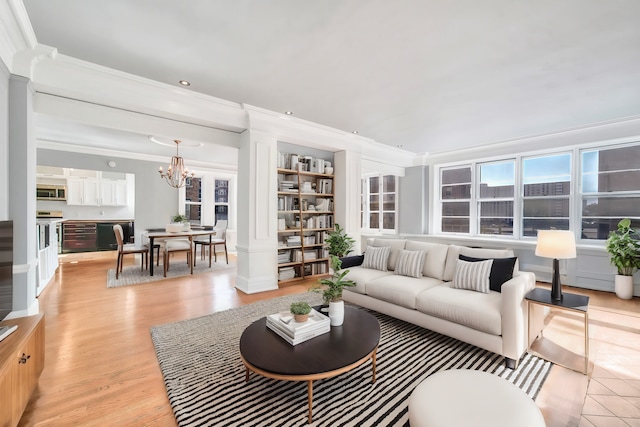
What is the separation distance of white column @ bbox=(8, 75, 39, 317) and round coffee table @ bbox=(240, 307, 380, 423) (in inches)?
89.3

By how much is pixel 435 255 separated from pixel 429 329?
941 millimetres

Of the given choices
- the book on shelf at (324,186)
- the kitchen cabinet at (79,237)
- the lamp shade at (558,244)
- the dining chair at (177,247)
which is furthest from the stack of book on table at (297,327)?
the kitchen cabinet at (79,237)

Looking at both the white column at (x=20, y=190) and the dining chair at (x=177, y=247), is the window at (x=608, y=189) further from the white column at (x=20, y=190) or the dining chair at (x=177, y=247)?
the white column at (x=20, y=190)

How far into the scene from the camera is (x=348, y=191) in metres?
5.22

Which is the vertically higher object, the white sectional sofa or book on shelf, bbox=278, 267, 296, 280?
the white sectional sofa

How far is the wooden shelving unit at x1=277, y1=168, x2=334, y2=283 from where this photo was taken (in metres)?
4.79

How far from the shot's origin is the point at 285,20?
7.07ft

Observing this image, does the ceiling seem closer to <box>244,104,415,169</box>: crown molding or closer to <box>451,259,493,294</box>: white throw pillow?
<box>244,104,415,169</box>: crown molding

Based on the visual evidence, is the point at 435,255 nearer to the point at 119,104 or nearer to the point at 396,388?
the point at 396,388

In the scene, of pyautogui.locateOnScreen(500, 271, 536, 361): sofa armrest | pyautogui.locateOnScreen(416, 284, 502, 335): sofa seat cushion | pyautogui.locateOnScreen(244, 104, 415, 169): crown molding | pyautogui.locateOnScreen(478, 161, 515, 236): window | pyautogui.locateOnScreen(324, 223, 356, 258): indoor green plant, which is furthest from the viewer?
pyautogui.locateOnScreen(478, 161, 515, 236): window

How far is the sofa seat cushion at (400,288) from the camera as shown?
2816 millimetres

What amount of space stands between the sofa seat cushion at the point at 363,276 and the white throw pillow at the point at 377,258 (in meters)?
0.07

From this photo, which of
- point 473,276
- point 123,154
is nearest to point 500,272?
point 473,276

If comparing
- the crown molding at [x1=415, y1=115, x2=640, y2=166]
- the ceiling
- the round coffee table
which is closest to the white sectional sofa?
the round coffee table
